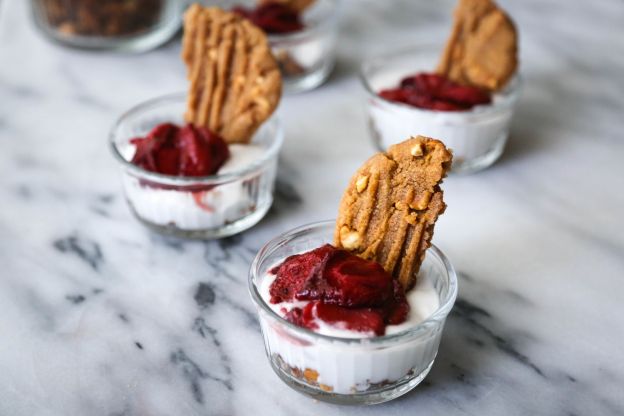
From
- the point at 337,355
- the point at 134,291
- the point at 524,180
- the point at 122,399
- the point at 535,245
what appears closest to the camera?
the point at 337,355

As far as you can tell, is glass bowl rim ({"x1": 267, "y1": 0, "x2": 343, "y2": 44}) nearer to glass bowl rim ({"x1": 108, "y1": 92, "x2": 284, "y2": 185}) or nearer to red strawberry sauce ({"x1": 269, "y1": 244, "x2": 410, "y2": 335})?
glass bowl rim ({"x1": 108, "y1": 92, "x2": 284, "y2": 185})

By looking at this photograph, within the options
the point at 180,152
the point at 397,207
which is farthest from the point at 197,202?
the point at 397,207

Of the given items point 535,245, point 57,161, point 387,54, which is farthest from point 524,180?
point 57,161

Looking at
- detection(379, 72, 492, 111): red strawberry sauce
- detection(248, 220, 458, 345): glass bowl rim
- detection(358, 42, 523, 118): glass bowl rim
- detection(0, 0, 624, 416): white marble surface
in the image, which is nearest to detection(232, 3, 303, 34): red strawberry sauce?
detection(0, 0, 624, 416): white marble surface

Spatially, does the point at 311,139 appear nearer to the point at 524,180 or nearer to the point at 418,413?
the point at 524,180

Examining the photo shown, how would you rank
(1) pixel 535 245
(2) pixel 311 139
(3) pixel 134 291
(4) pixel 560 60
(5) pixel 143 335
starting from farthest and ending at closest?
(4) pixel 560 60 < (2) pixel 311 139 < (1) pixel 535 245 < (3) pixel 134 291 < (5) pixel 143 335

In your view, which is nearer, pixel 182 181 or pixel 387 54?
pixel 182 181

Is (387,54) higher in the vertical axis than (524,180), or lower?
higher
